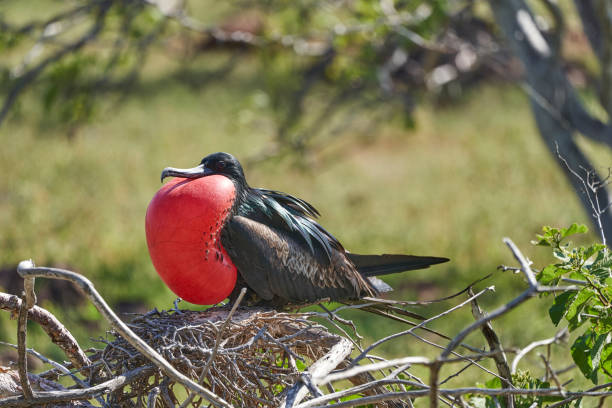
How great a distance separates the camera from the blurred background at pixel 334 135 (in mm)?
3889

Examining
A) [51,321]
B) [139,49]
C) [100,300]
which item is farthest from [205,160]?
[139,49]

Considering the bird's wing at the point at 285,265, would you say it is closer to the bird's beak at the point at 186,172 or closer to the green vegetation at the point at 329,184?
the bird's beak at the point at 186,172

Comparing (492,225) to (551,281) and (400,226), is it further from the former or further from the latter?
(551,281)

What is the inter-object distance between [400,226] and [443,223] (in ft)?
1.19

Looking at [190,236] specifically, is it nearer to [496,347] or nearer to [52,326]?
[52,326]

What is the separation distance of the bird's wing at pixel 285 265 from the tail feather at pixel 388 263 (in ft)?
0.20

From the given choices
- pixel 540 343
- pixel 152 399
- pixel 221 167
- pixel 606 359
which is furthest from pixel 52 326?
pixel 606 359

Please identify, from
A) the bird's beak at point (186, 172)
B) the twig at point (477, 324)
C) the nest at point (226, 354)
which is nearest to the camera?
the twig at point (477, 324)

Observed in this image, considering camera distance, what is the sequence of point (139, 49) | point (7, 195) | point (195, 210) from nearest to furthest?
point (195, 210)
point (139, 49)
point (7, 195)

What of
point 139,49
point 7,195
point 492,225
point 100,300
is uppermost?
point 139,49

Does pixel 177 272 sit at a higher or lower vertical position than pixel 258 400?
higher

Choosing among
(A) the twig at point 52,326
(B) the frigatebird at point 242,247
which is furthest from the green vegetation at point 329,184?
(A) the twig at point 52,326

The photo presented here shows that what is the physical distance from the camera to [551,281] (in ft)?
6.57

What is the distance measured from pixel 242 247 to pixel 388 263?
0.55 metres
